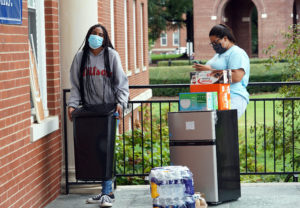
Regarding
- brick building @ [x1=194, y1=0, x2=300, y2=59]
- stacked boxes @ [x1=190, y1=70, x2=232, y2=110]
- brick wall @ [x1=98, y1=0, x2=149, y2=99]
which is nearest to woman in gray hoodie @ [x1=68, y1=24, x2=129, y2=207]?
stacked boxes @ [x1=190, y1=70, x2=232, y2=110]

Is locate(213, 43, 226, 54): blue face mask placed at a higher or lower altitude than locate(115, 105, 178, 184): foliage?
higher

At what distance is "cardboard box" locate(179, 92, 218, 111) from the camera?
6.79 m

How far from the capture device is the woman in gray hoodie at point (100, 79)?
7062 mm

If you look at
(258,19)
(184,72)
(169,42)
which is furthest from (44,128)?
(169,42)

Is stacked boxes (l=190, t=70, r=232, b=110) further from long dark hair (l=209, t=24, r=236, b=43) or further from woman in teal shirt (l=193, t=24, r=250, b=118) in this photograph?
long dark hair (l=209, t=24, r=236, b=43)

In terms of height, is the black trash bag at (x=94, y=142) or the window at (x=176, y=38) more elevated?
the window at (x=176, y=38)

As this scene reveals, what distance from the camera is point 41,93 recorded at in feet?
24.7

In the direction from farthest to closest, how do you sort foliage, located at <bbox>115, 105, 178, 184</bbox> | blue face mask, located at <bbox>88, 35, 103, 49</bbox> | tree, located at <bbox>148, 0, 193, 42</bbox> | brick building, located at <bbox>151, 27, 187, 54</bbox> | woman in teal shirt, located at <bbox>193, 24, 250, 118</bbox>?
brick building, located at <bbox>151, 27, 187, 54</bbox>
tree, located at <bbox>148, 0, 193, 42</bbox>
foliage, located at <bbox>115, 105, 178, 184</bbox>
woman in teal shirt, located at <bbox>193, 24, 250, 118</bbox>
blue face mask, located at <bbox>88, 35, 103, 49</bbox>

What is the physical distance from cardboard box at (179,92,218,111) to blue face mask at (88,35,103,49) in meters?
1.03

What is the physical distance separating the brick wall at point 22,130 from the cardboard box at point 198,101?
159 cm

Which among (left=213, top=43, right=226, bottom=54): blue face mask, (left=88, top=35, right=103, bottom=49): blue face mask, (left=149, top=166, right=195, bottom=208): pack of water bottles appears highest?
(left=88, top=35, right=103, bottom=49): blue face mask

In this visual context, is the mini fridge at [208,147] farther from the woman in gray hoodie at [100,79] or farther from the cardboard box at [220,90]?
the woman in gray hoodie at [100,79]

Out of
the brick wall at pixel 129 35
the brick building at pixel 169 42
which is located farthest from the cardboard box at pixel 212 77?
the brick building at pixel 169 42

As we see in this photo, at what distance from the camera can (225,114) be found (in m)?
6.96
